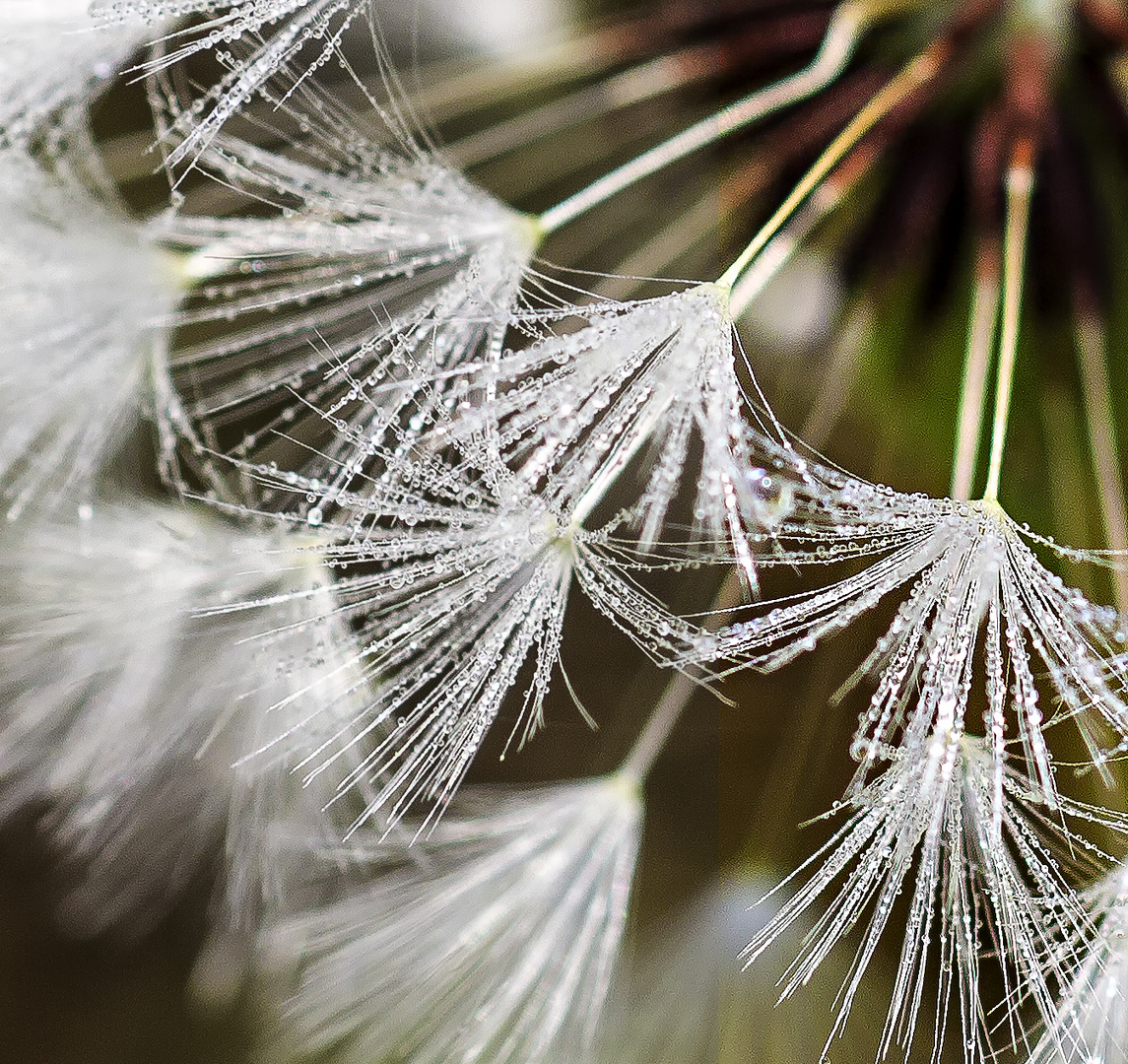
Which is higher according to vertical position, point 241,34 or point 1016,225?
point 1016,225

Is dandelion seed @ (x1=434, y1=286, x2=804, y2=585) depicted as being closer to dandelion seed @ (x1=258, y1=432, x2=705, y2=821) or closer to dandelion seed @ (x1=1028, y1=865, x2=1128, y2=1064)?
dandelion seed @ (x1=258, y1=432, x2=705, y2=821)

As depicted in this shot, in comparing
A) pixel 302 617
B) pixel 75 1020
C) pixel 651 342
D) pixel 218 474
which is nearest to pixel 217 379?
pixel 218 474

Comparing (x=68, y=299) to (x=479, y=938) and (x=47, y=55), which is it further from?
(x=479, y=938)

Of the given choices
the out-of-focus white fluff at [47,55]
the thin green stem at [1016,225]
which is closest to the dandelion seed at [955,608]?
the thin green stem at [1016,225]

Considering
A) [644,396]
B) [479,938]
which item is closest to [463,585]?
[644,396]

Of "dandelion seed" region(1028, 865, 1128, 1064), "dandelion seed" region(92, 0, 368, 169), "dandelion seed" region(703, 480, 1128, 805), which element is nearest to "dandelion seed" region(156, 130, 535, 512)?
"dandelion seed" region(92, 0, 368, 169)

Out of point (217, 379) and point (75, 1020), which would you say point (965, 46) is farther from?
point (75, 1020)
